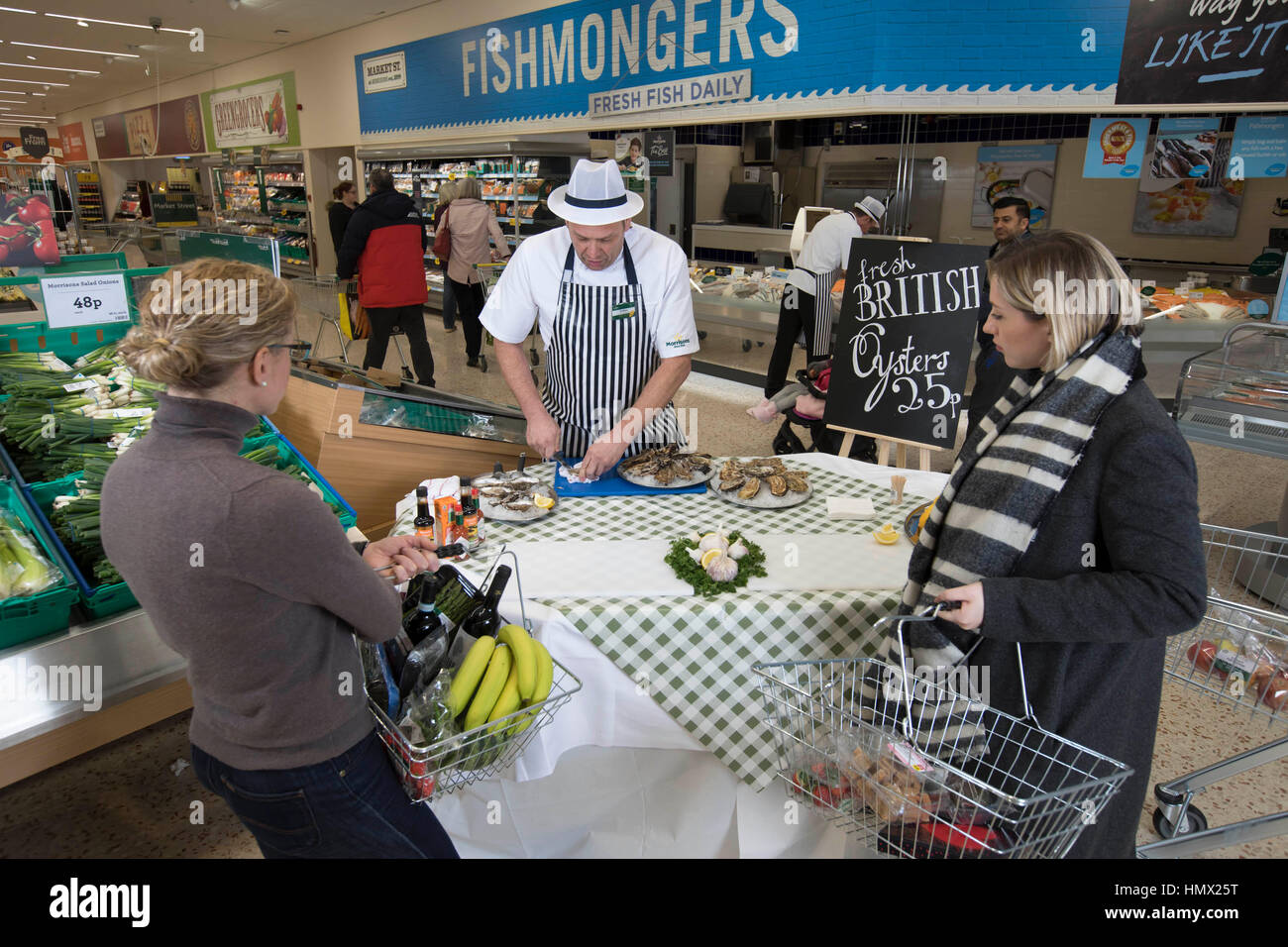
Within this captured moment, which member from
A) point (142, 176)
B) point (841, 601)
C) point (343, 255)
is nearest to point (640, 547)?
point (841, 601)

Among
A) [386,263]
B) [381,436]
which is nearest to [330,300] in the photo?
[386,263]

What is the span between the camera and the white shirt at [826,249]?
671 centimetres

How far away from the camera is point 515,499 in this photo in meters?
2.71

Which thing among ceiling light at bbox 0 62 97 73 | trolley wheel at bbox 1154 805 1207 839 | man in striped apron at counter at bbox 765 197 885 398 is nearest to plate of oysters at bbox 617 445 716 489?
trolley wheel at bbox 1154 805 1207 839

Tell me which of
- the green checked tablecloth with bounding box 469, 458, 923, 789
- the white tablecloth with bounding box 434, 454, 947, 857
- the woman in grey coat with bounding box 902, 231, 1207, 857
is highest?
the woman in grey coat with bounding box 902, 231, 1207, 857

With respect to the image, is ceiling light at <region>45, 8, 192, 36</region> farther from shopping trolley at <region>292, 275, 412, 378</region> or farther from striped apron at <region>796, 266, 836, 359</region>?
striped apron at <region>796, 266, 836, 359</region>

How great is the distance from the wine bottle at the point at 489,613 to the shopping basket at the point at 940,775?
671mm

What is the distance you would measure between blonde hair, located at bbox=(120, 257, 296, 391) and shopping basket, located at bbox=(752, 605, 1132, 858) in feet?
3.69

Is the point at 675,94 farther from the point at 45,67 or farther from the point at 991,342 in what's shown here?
the point at 45,67

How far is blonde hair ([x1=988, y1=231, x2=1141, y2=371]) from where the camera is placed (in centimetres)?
155

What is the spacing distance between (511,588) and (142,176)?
85.7ft

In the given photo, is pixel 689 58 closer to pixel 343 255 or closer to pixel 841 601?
pixel 343 255

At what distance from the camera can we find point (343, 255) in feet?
24.0

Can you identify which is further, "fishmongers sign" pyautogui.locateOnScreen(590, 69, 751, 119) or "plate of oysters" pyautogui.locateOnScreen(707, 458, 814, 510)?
"fishmongers sign" pyautogui.locateOnScreen(590, 69, 751, 119)
